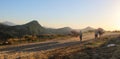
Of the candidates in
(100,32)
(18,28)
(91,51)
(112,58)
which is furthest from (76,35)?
(18,28)

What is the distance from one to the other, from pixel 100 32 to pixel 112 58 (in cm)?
2658

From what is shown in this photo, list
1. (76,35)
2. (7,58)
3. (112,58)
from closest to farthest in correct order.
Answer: (112,58)
(7,58)
(76,35)

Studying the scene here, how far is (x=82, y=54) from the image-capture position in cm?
2822

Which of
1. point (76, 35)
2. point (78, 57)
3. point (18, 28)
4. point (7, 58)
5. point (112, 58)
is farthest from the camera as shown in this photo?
point (18, 28)

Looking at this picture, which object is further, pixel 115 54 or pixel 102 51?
pixel 102 51

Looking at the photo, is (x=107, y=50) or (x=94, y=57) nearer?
(x=94, y=57)

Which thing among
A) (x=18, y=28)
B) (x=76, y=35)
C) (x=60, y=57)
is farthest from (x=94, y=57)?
(x=18, y=28)

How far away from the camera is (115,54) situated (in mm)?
26328

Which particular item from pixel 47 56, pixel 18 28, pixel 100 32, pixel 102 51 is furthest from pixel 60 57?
pixel 18 28

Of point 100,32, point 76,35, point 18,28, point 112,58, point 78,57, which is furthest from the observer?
point 18,28

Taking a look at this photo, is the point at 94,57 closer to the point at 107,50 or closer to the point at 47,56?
the point at 107,50

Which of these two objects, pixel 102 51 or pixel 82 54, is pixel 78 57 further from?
pixel 102 51

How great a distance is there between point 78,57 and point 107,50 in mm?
3149

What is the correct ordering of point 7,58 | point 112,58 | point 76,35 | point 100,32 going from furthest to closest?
1. point 76,35
2. point 100,32
3. point 7,58
4. point 112,58
